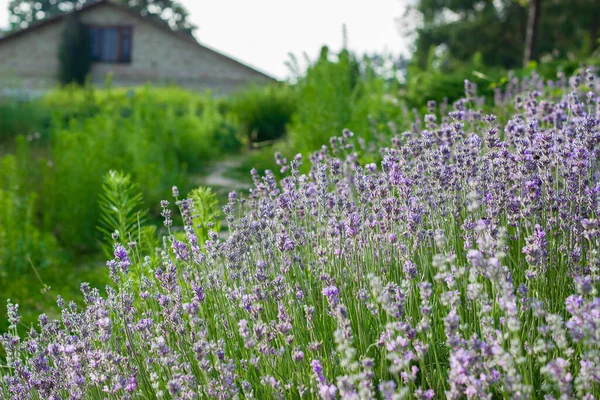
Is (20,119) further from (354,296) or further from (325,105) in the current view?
(354,296)

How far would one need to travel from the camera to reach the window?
2669 cm

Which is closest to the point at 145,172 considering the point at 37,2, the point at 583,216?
the point at 583,216

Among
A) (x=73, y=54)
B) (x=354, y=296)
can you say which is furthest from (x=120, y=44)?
(x=354, y=296)

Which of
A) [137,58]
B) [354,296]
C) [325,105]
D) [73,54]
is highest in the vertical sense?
[137,58]

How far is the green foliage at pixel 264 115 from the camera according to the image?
13.2 m

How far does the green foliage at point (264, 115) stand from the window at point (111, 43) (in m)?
Result: 15.1

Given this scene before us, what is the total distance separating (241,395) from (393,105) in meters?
6.26

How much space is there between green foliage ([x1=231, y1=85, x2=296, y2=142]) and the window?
15.1m

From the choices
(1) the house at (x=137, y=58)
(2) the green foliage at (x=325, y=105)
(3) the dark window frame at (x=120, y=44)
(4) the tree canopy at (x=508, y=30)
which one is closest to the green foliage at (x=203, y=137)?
(2) the green foliage at (x=325, y=105)

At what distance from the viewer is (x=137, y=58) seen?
86.3 feet

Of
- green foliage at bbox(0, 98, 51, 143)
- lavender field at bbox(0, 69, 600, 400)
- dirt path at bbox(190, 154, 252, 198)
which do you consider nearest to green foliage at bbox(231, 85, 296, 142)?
dirt path at bbox(190, 154, 252, 198)

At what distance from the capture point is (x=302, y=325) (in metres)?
2.38

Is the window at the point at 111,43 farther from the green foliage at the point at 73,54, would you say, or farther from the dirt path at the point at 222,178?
the dirt path at the point at 222,178

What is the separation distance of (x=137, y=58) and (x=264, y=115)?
14.9 meters
